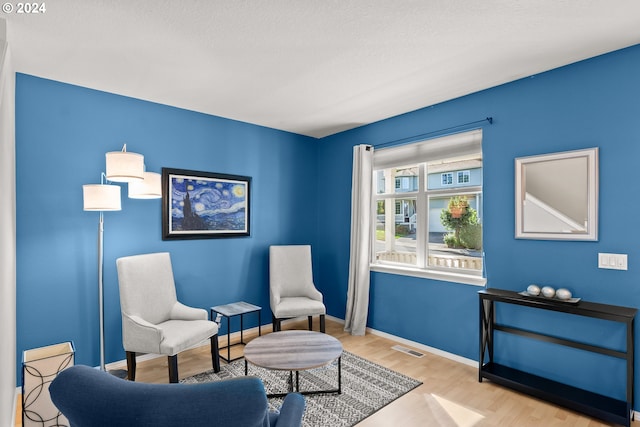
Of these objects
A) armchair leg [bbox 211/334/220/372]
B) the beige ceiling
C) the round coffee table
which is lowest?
armchair leg [bbox 211/334/220/372]

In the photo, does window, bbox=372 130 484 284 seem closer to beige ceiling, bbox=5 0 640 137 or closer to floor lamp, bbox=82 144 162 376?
beige ceiling, bbox=5 0 640 137

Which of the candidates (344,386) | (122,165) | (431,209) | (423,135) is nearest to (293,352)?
(344,386)

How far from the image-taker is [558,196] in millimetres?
2625

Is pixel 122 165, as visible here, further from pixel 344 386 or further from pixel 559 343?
pixel 559 343

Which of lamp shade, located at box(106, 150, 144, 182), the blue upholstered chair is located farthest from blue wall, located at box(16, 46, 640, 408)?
the blue upholstered chair

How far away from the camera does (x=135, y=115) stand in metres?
3.24

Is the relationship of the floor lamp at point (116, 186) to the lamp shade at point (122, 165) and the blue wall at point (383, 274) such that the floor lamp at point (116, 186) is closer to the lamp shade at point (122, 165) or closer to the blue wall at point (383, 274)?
the lamp shade at point (122, 165)

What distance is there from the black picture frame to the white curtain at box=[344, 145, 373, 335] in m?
1.30

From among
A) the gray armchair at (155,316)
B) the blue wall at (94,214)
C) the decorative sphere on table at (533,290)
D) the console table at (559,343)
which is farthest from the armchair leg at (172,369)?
the decorative sphere on table at (533,290)

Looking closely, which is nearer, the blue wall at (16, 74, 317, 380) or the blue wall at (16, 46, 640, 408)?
the blue wall at (16, 46, 640, 408)

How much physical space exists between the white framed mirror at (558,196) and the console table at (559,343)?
1.75 ft

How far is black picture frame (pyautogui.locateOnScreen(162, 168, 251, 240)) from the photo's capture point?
345 cm

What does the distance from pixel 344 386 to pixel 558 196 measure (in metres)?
2.26

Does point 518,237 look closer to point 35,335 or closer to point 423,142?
point 423,142
